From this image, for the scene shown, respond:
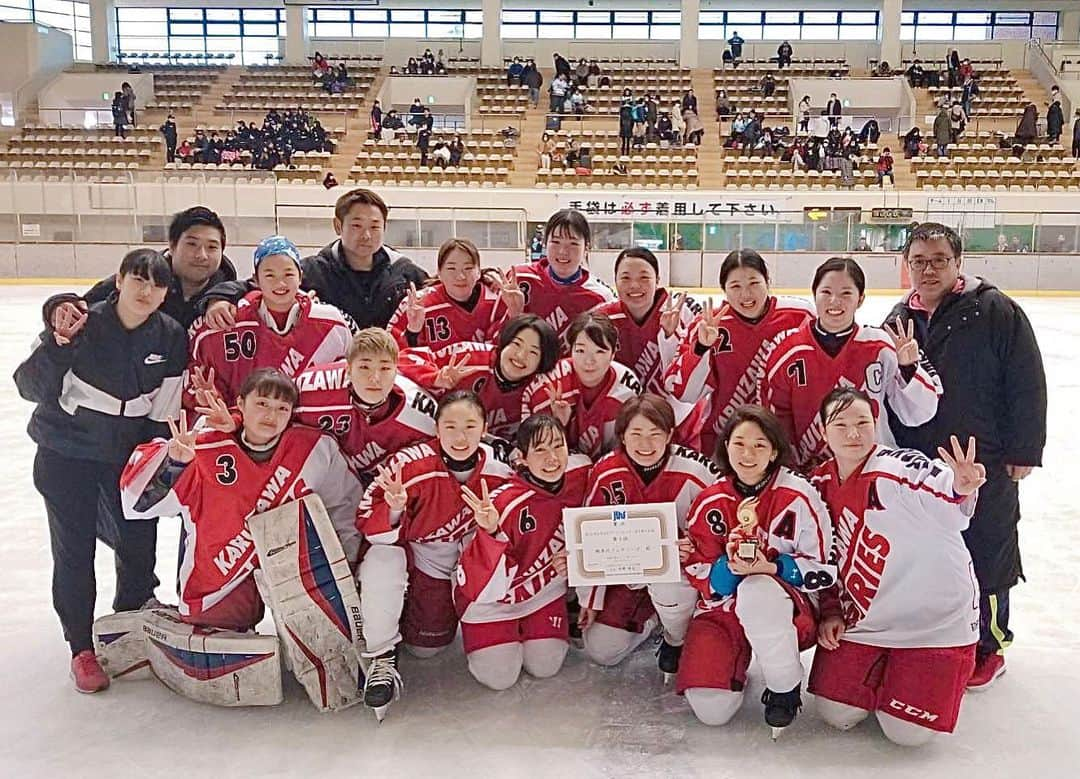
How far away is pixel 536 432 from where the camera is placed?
3.08 meters

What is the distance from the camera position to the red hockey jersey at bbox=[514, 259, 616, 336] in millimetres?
4008

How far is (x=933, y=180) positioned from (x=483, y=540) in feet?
52.7

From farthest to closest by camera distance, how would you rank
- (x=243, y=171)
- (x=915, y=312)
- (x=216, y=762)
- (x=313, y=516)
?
1. (x=243, y=171)
2. (x=915, y=312)
3. (x=313, y=516)
4. (x=216, y=762)

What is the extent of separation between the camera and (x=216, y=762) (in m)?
2.78

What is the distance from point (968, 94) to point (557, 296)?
20748mm

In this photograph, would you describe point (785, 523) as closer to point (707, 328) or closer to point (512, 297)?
point (707, 328)

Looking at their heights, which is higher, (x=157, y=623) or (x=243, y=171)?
(x=243, y=171)

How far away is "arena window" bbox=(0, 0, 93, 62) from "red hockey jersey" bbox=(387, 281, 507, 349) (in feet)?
82.8

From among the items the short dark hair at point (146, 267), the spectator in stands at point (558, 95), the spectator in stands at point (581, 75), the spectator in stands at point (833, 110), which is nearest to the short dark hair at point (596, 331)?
the short dark hair at point (146, 267)

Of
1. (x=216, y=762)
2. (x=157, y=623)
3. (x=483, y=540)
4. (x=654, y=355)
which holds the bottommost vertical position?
(x=216, y=762)

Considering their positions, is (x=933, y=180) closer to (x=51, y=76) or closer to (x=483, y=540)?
(x=483, y=540)

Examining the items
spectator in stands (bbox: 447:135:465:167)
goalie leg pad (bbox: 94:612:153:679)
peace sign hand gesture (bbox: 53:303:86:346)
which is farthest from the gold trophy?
spectator in stands (bbox: 447:135:465:167)

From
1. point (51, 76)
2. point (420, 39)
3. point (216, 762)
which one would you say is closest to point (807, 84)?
point (420, 39)

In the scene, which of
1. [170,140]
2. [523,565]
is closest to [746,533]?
[523,565]
